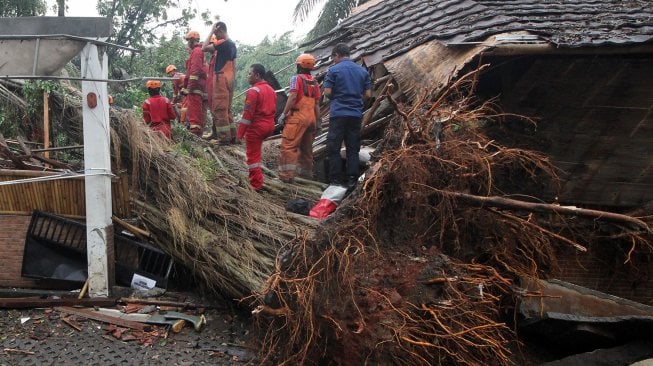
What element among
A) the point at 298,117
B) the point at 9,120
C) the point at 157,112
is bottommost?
the point at 9,120

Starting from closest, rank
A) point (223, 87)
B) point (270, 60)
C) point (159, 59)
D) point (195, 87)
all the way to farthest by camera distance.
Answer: point (223, 87), point (195, 87), point (159, 59), point (270, 60)

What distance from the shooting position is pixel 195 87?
29.5 ft

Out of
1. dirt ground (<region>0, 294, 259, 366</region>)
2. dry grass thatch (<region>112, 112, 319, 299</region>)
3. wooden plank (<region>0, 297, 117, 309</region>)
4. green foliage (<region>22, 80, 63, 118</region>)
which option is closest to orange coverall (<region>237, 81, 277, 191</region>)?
dry grass thatch (<region>112, 112, 319, 299</region>)

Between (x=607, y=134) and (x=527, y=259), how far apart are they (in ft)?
6.07

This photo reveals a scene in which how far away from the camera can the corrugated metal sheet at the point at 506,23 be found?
16.5ft

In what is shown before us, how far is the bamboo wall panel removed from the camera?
20.2 feet

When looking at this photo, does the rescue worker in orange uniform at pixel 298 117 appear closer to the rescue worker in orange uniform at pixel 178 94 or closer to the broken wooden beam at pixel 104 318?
the broken wooden beam at pixel 104 318

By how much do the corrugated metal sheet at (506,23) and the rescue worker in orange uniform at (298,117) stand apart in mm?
950

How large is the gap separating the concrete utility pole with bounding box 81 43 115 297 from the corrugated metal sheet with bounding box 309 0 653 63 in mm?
3225

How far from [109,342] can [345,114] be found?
3327 mm

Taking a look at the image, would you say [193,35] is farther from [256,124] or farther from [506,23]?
[506,23]

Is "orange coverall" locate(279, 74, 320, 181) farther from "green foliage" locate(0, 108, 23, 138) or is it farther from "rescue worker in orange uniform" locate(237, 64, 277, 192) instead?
"green foliage" locate(0, 108, 23, 138)

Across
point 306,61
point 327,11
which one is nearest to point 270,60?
point 327,11

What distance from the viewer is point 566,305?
4730 millimetres
